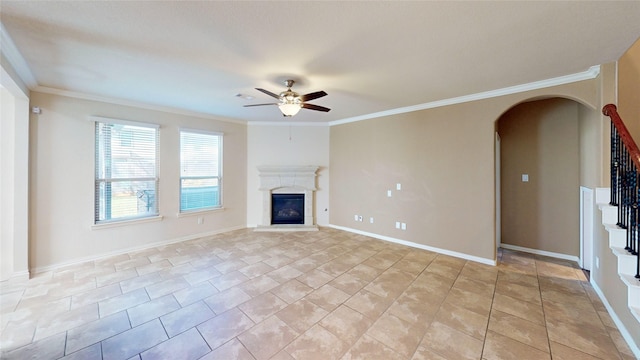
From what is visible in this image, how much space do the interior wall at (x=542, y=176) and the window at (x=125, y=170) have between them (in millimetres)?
6570

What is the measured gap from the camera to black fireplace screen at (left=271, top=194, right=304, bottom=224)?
583 cm

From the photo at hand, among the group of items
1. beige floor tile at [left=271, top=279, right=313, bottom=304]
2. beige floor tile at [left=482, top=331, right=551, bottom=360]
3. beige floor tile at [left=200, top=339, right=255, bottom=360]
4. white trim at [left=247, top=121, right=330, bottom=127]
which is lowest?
beige floor tile at [left=482, top=331, right=551, bottom=360]

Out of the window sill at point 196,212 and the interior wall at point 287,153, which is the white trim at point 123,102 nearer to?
the interior wall at point 287,153

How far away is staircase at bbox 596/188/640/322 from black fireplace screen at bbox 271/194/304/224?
15.9 feet

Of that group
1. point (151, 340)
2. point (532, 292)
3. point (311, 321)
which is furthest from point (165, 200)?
point (532, 292)

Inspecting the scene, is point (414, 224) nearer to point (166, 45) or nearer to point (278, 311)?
point (278, 311)

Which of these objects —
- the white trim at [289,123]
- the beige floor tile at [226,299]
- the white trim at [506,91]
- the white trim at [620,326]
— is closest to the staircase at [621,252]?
the white trim at [620,326]

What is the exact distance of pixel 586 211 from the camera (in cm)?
340

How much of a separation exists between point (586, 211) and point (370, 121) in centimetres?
371

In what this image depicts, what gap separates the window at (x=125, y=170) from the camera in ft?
12.6

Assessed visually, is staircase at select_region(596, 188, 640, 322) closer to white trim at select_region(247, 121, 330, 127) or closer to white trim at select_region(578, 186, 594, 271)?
white trim at select_region(578, 186, 594, 271)

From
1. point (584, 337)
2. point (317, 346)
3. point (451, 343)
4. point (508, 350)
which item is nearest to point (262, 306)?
point (317, 346)

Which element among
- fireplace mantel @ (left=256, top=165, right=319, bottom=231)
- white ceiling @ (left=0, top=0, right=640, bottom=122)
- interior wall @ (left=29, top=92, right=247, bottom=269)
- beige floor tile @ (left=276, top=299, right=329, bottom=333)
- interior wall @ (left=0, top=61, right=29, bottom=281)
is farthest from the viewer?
fireplace mantel @ (left=256, top=165, right=319, bottom=231)

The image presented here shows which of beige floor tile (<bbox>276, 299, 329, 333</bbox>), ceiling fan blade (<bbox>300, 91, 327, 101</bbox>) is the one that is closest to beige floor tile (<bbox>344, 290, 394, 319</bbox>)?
beige floor tile (<bbox>276, 299, 329, 333</bbox>)
